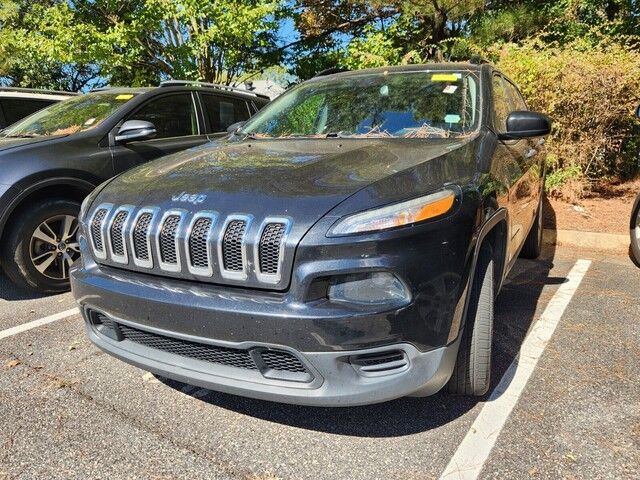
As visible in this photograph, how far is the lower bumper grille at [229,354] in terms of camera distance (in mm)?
2055

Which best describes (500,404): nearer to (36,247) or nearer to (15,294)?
(36,247)

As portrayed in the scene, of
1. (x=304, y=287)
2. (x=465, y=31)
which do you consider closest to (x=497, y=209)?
(x=304, y=287)

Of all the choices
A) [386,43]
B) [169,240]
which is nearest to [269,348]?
[169,240]

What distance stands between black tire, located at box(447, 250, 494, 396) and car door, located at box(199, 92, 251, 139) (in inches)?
146

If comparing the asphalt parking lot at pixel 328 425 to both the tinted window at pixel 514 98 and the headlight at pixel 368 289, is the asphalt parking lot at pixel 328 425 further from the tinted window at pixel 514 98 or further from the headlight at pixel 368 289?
the tinted window at pixel 514 98

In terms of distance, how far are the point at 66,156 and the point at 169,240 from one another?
8.42ft

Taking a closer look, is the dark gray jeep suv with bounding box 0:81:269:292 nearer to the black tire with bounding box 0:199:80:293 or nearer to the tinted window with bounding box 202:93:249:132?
the black tire with bounding box 0:199:80:293

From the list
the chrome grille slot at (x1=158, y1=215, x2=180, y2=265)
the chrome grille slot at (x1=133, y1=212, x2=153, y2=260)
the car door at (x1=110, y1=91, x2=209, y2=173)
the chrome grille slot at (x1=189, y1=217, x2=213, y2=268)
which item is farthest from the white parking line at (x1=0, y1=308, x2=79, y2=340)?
the chrome grille slot at (x1=189, y1=217, x2=213, y2=268)

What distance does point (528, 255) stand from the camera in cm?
493

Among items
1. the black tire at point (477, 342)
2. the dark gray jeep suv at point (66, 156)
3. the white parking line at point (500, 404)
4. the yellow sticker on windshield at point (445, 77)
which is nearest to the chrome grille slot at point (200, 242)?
the black tire at point (477, 342)

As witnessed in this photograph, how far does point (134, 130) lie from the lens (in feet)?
14.5

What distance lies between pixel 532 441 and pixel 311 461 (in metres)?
0.95

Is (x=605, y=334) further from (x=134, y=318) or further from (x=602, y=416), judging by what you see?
(x=134, y=318)

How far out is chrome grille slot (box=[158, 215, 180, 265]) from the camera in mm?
2176
